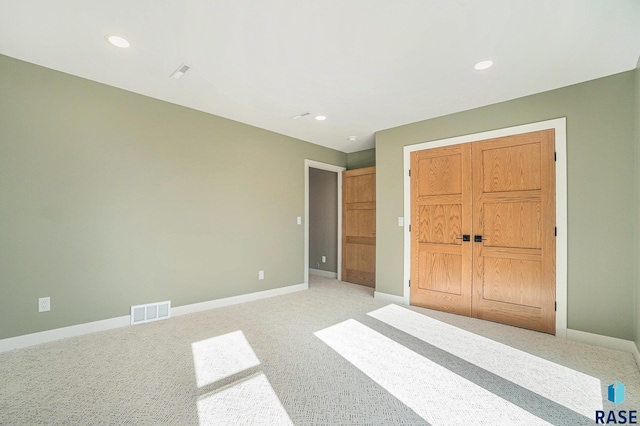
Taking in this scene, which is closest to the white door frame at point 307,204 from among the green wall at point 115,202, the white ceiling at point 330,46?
the green wall at point 115,202

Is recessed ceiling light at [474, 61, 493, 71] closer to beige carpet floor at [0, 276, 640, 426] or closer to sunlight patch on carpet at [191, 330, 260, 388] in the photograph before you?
beige carpet floor at [0, 276, 640, 426]

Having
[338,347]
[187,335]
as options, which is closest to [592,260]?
[338,347]

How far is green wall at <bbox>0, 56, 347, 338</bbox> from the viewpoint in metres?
2.58

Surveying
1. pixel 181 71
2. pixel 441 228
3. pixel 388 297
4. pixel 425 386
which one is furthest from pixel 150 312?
pixel 441 228

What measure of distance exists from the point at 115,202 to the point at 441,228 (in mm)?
3897

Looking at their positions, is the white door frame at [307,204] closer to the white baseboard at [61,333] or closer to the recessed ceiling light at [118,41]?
the white baseboard at [61,333]

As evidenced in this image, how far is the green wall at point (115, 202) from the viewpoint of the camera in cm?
258

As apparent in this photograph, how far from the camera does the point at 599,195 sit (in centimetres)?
281

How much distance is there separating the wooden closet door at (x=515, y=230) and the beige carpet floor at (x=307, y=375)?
30 cm

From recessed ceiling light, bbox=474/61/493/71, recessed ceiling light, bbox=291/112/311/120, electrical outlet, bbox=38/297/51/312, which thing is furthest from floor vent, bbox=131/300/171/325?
recessed ceiling light, bbox=474/61/493/71

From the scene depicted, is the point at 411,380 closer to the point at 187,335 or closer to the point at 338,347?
the point at 338,347

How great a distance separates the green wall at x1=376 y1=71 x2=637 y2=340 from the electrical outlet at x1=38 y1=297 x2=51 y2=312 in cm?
510

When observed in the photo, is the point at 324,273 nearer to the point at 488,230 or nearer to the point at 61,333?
the point at 488,230

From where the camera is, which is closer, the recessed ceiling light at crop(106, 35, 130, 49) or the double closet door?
the recessed ceiling light at crop(106, 35, 130, 49)
